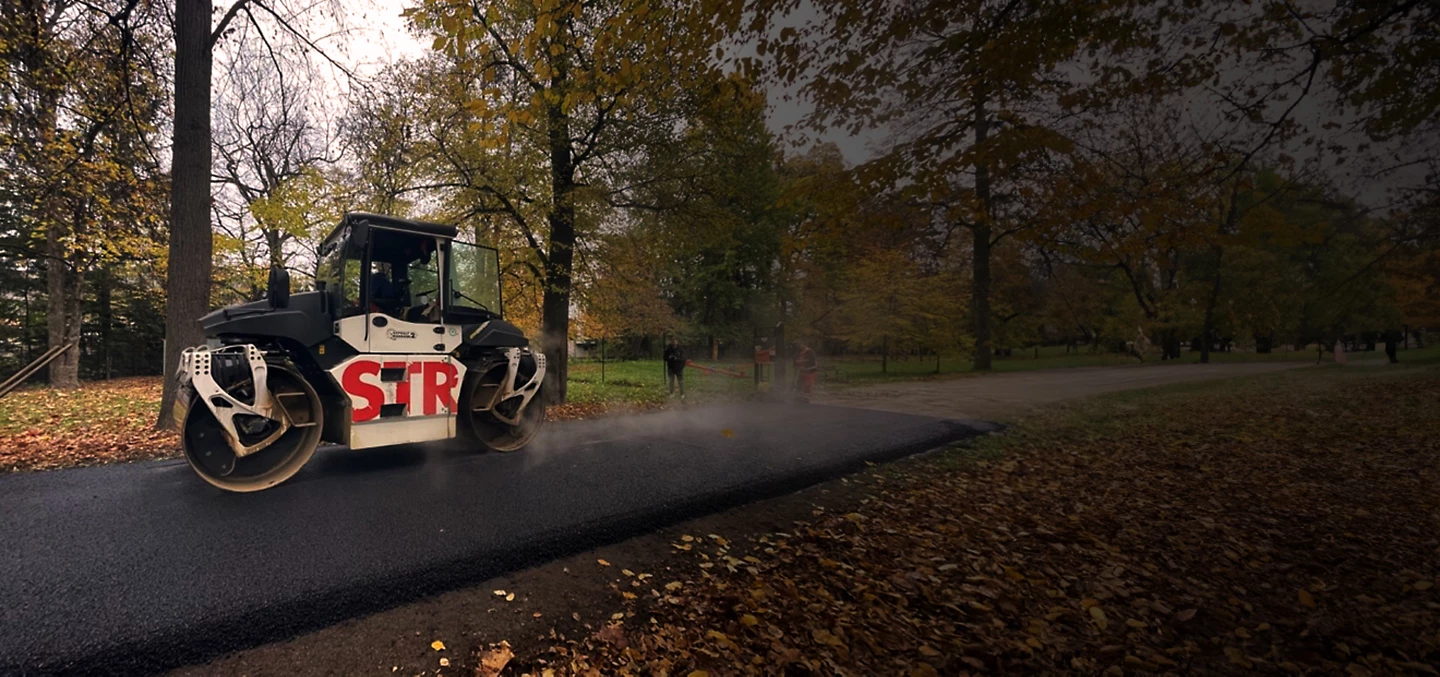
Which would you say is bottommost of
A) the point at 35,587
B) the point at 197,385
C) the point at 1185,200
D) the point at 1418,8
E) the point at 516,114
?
the point at 35,587

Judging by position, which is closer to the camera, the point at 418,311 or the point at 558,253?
the point at 418,311

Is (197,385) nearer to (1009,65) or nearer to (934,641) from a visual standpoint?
(934,641)

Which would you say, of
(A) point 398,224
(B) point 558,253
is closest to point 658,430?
(A) point 398,224

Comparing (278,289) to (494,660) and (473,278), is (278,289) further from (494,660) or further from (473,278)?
(494,660)

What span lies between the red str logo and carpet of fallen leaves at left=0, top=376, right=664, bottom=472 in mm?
2819

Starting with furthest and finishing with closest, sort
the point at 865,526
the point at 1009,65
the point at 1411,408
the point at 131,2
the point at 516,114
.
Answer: the point at 1411,408, the point at 131,2, the point at 516,114, the point at 1009,65, the point at 865,526

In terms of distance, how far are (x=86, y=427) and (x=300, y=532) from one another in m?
7.15

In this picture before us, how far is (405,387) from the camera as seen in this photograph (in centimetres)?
542

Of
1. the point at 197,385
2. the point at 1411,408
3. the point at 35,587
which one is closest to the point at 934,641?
the point at 35,587

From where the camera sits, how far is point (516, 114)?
19.3 feet

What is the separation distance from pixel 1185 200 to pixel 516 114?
21.9ft

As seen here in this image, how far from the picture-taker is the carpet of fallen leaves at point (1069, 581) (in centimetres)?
297

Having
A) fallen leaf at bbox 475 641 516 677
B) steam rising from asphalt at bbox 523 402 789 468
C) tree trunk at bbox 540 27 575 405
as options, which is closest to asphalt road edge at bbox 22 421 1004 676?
fallen leaf at bbox 475 641 516 677

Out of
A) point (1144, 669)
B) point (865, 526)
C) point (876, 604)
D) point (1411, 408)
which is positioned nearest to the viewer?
point (1144, 669)
